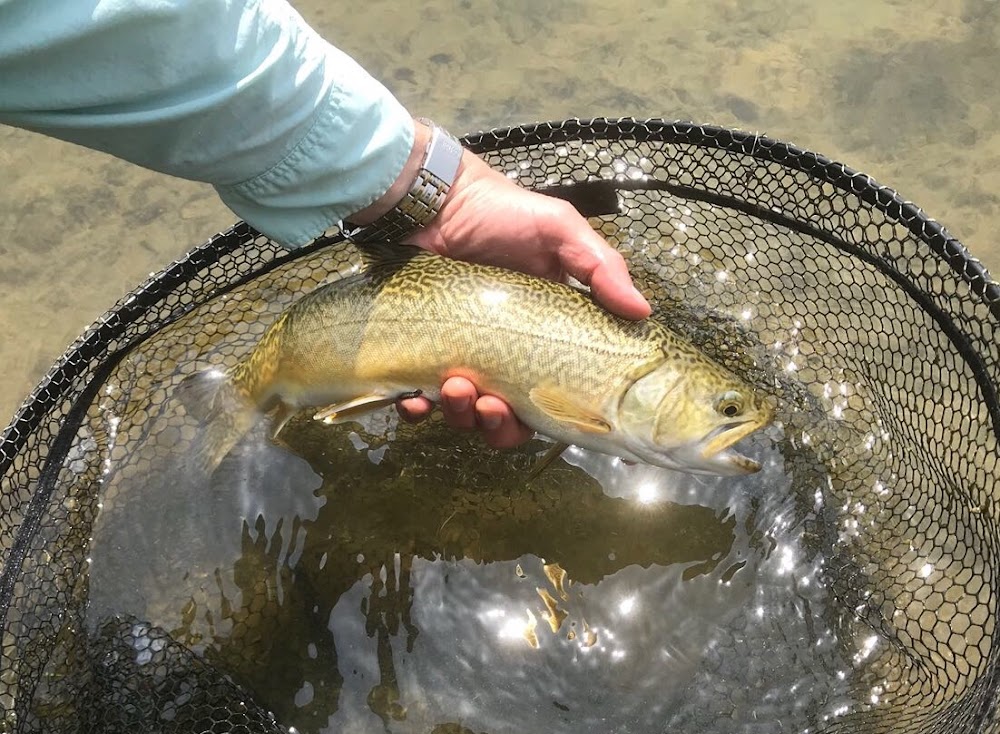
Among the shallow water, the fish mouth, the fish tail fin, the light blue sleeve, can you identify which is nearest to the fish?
the fish mouth

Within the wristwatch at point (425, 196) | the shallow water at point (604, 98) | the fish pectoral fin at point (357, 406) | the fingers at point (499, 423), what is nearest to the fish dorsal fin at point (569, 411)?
the fingers at point (499, 423)

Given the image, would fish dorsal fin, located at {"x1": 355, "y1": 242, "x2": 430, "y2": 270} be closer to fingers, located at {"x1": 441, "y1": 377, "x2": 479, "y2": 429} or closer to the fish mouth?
fingers, located at {"x1": 441, "y1": 377, "x2": 479, "y2": 429}

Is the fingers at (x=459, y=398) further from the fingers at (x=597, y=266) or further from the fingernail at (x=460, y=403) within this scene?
the fingers at (x=597, y=266)

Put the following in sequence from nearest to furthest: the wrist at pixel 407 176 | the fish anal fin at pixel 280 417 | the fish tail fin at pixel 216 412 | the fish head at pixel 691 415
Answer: the fish head at pixel 691 415
the wrist at pixel 407 176
the fish anal fin at pixel 280 417
the fish tail fin at pixel 216 412

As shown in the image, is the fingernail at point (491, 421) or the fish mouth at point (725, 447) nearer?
the fish mouth at point (725, 447)

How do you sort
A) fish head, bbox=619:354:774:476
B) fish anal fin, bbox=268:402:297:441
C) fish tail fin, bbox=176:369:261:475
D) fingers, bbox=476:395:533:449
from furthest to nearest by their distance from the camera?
fish tail fin, bbox=176:369:261:475
fish anal fin, bbox=268:402:297:441
fingers, bbox=476:395:533:449
fish head, bbox=619:354:774:476

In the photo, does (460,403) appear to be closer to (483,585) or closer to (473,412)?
(473,412)
